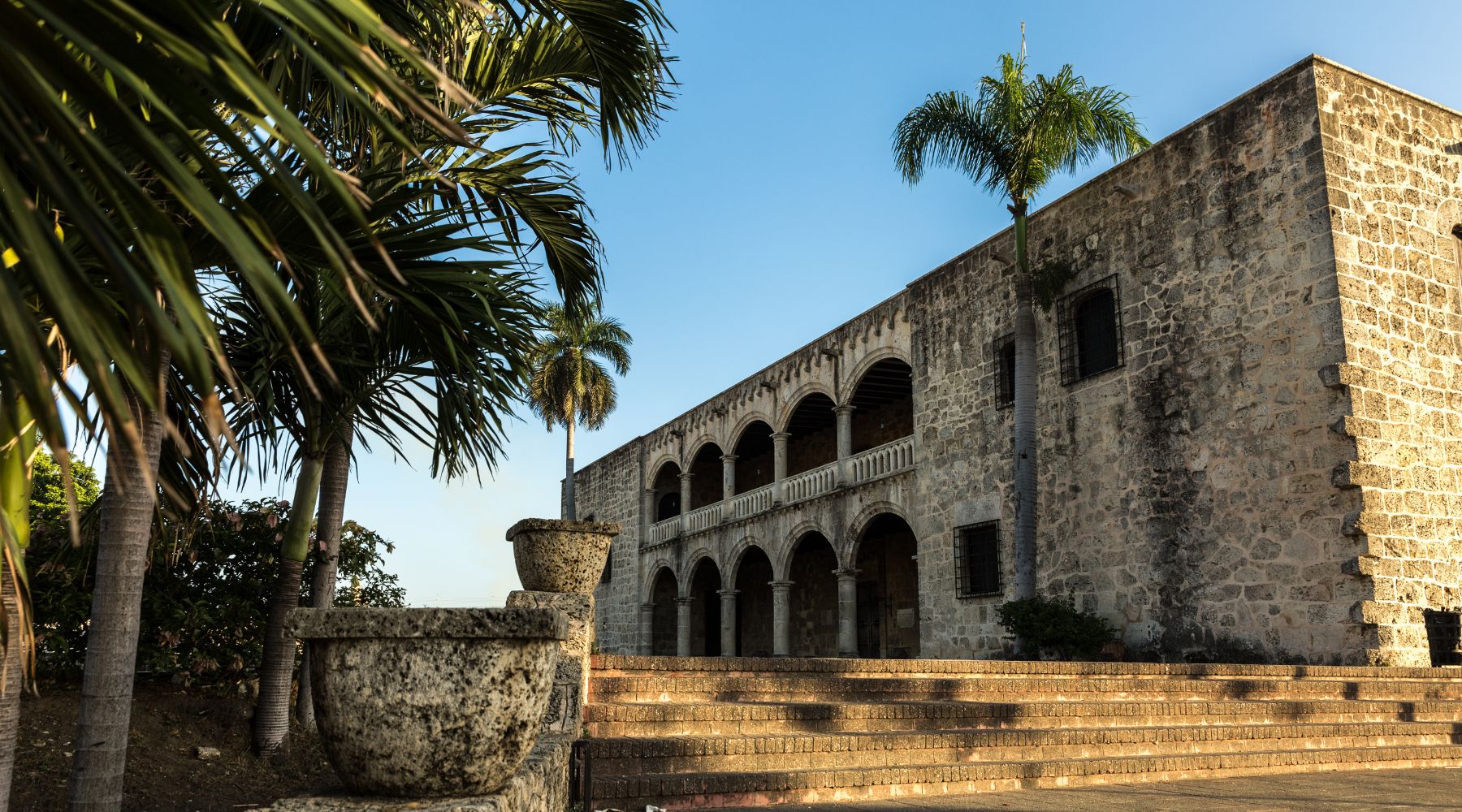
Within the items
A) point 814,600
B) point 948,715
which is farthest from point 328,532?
point 814,600

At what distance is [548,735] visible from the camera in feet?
14.5

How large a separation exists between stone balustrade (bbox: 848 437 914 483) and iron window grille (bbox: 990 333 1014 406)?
2122 millimetres

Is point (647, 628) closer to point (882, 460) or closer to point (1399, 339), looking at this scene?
point (882, 460)

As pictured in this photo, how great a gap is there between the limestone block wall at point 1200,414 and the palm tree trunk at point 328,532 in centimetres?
891

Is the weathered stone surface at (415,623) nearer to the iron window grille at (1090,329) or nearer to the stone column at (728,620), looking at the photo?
→ the iron window grille at (1090,329)

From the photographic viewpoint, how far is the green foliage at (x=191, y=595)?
553 cm

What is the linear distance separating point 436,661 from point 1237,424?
1037 cm

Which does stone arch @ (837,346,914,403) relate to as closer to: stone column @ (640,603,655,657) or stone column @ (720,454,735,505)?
stone column @ (720,454,735,505)

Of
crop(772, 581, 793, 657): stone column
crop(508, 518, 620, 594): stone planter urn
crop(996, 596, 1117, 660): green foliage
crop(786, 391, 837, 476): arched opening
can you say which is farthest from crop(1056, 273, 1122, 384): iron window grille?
crop(508, 518, 620, 594): stone planter urn

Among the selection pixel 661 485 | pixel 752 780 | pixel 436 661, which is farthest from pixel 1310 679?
pixel 661 485

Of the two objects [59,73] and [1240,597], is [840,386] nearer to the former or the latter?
[1240,597]

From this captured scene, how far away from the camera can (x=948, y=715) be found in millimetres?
6727

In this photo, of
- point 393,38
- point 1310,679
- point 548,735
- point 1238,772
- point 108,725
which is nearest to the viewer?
point 393,38

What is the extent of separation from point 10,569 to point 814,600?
19550 mm
